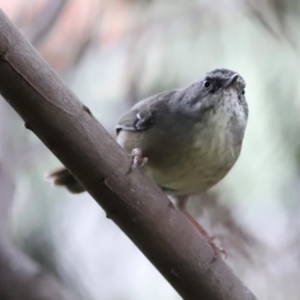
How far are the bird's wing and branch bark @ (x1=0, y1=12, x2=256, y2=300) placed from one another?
691 millimetres

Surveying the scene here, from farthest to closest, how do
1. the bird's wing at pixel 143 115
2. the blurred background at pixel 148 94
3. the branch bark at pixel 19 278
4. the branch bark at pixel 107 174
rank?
1. the blurred background at pixel 148 94
2. the bird's wing at pixel 143 115
3. the branch bark at pixel 19 278
4. the branch bark at pixel 107 174

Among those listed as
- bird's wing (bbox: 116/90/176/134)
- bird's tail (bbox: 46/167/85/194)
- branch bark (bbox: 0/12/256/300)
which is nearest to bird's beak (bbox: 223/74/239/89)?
bird's wing (bbox: 116/90/176/134)

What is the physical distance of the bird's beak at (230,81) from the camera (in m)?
2.03

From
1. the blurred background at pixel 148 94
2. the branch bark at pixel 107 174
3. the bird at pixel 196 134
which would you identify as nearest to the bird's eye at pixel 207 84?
the bird at pixel 196 134

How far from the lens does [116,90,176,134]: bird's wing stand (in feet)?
7.28

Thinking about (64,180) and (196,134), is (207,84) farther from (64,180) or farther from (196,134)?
(64,180)

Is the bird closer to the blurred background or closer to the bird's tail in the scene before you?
the bird's tail

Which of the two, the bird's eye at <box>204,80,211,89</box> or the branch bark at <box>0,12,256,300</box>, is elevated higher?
the bird's eye at <box>204,80,211,89</box>

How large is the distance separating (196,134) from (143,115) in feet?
0.98

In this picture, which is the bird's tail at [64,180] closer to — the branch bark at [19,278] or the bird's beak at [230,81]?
the branch bark at [19,278]

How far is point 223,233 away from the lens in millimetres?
2609

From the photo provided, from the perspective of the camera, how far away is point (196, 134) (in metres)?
2.06

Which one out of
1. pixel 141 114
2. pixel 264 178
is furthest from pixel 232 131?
pixel 264 178

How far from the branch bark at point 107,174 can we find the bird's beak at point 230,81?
2.19 feet
